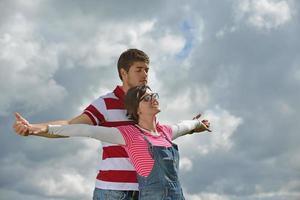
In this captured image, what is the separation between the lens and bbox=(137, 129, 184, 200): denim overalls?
6.41 metres

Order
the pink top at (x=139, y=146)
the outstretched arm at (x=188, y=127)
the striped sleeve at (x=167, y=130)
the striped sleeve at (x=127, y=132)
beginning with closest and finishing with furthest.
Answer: the pink top at (x=139, y=146) → the striped sleeve at (x=127, y=132) → the striped sleeve at (x=167, y=130) → the outstretched arm at (x=188, y=127)

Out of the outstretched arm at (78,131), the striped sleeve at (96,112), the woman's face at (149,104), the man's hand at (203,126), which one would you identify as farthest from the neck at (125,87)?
the man's hand at (203,126)

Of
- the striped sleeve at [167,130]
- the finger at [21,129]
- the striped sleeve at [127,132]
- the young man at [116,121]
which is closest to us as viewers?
the finger at [21,129]

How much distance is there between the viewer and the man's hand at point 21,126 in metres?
6.24

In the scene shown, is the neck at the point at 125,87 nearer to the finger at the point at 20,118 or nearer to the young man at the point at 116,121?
the young man at the point at 116,121

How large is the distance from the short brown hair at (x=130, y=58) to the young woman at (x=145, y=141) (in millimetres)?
534

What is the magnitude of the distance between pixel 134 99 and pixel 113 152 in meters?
0.68

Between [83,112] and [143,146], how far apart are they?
42.0 inches

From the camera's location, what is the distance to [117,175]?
686 cm

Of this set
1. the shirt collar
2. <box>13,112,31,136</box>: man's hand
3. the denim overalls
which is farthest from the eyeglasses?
<box>13,112,31,136</box>: man's hand

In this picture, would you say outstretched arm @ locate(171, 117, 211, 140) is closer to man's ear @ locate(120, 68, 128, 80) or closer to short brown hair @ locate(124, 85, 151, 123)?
short brown hair @ locate(124, 85, 151, 123)

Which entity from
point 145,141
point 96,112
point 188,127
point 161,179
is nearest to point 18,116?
point 96,112

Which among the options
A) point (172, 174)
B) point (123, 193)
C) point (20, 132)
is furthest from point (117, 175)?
point (20, 132)

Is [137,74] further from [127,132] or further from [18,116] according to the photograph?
[18,116]
